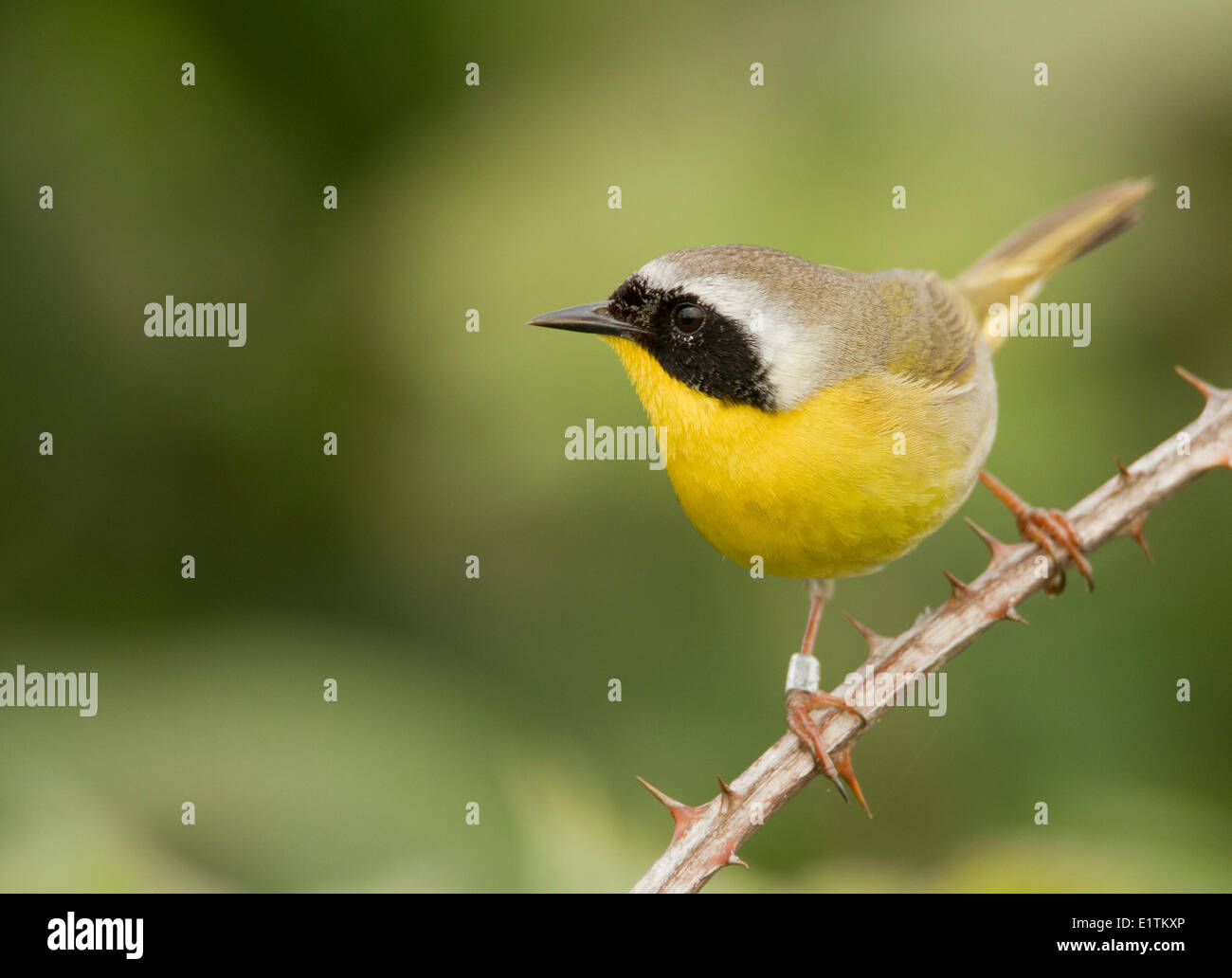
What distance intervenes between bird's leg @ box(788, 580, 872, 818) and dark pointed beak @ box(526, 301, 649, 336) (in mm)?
1021

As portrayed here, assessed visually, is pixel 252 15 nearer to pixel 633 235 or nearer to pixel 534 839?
pixel 633 235

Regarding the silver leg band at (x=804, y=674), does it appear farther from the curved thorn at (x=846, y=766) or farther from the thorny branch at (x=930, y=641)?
the curved thorn at (x=846, y=766)

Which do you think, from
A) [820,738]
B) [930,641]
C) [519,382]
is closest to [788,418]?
[930,641]

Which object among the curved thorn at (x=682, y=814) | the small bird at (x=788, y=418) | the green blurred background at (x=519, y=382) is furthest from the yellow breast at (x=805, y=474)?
the curved thorn at (x=682, y=814)

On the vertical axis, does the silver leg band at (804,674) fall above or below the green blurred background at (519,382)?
below

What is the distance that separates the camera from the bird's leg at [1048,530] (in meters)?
3.53

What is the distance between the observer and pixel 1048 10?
4414 millimetres

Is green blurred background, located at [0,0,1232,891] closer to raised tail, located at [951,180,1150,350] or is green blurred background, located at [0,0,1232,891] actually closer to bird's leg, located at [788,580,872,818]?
raised tail, located at [951,180,1150,350]

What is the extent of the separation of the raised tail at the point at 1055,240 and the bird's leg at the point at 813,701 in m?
1.21

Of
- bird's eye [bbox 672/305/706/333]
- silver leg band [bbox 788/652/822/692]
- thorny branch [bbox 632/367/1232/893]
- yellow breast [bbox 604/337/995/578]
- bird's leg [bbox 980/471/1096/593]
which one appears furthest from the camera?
bird's leg [bbox 980/471/1096/593]

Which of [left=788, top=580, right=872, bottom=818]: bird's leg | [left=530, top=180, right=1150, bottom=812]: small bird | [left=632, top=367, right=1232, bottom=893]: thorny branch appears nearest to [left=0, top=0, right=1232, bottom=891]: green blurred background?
[left=788, top=580, right=872, bottom=818]: bird's leg

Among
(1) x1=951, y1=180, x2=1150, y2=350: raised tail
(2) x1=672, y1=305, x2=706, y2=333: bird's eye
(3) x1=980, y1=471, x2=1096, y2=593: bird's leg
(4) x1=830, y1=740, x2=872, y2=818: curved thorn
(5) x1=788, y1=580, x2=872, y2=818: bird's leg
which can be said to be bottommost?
(4) x1=830, y1=740, x2=872, y2=818: curved thorn

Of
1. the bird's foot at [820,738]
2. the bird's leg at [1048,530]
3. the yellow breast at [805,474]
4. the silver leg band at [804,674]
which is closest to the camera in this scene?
the bird's foot at [820,738]

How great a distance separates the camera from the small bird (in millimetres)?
3064
